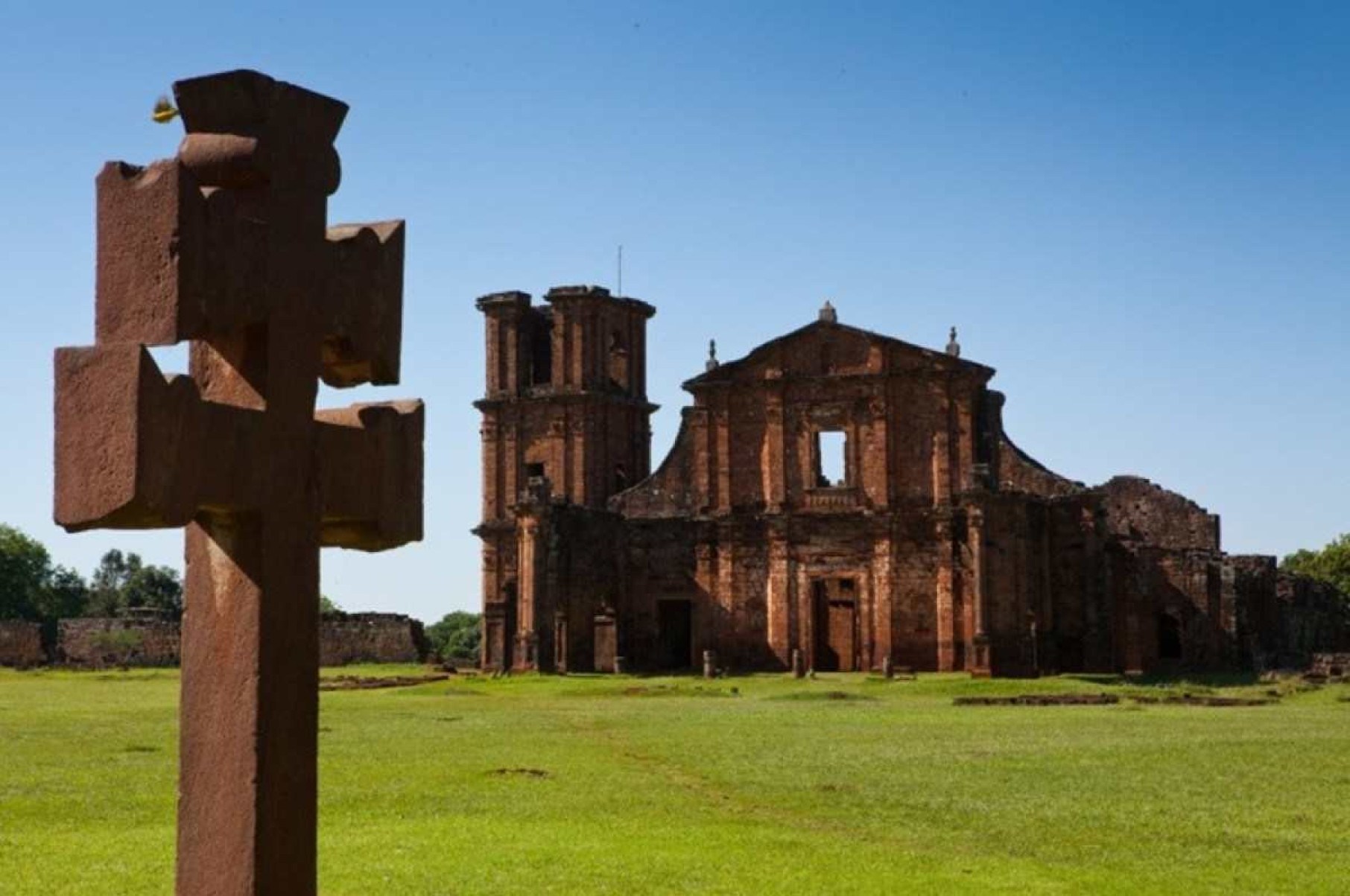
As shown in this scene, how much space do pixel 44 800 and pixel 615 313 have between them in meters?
42.2

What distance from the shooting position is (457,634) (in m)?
112

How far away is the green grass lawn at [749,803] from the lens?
38.3ft

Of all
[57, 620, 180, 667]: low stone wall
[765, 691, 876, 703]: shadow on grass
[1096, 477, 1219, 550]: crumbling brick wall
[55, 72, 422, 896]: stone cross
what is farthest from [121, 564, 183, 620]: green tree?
[55, 72, 422, 896]: stone cross

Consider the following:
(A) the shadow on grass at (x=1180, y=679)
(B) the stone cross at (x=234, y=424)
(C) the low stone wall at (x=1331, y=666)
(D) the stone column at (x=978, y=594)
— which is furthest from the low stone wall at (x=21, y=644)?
(B) the stone cross at (x=234, y=424)

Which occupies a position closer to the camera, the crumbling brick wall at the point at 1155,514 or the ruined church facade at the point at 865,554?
the ruined church facade at the point at 865,554

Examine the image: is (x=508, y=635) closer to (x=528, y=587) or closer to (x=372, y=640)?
(x=528, y=587)

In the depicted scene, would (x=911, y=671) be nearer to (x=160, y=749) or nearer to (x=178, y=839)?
(x=160, y=749)

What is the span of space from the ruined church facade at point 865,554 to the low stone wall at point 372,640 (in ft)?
37.9

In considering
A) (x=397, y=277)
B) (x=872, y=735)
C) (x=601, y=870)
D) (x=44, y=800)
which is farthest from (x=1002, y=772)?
(x=397, y=277)

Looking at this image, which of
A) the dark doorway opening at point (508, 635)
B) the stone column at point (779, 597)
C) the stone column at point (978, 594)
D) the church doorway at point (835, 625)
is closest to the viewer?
the stone column at point (978, 594)

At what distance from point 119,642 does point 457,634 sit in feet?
156

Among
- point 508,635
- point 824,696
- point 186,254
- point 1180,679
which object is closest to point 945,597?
point 1180,679

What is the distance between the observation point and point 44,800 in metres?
16.0

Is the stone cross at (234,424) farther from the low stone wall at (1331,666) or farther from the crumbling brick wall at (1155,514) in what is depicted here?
the crumbling brick wall at (1155,514)
